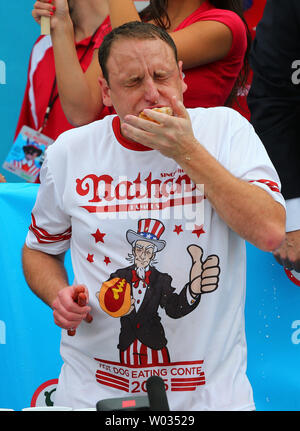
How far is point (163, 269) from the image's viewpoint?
1620 millimetres

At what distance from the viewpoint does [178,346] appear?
1.62 m

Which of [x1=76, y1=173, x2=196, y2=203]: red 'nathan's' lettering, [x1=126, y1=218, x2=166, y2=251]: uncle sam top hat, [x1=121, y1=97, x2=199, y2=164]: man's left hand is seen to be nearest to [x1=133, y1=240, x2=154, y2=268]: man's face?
[x1=126, y1=218, x2=166, y2=251]: uncle sam top hat

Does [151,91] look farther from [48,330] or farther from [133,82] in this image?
[48,330]

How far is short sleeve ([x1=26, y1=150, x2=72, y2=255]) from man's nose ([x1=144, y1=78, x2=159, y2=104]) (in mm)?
323

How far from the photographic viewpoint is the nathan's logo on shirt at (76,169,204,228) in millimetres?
1625

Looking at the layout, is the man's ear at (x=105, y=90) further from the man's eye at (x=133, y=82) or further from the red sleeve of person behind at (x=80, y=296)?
the red sleeve of person behind at (x=80, y=296)

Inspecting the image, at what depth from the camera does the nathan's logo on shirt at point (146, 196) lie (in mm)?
1625

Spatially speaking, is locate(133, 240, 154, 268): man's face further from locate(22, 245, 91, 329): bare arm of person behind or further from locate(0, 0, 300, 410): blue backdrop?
locate(0, 0, 300, 410): blue backdrop

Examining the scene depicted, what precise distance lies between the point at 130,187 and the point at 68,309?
33cm

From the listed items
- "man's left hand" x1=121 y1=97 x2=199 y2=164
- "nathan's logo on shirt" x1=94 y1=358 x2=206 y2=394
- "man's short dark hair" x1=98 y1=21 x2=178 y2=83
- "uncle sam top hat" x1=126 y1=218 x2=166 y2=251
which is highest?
"man's short dark hair" x1=98 y1=21 x2=178 y2=83

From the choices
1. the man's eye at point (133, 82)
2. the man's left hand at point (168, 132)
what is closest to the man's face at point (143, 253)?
the man's left hand at point (168, 132)

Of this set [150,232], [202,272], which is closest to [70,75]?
[150,232]

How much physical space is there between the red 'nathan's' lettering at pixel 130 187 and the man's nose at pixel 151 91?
0.18 meters
